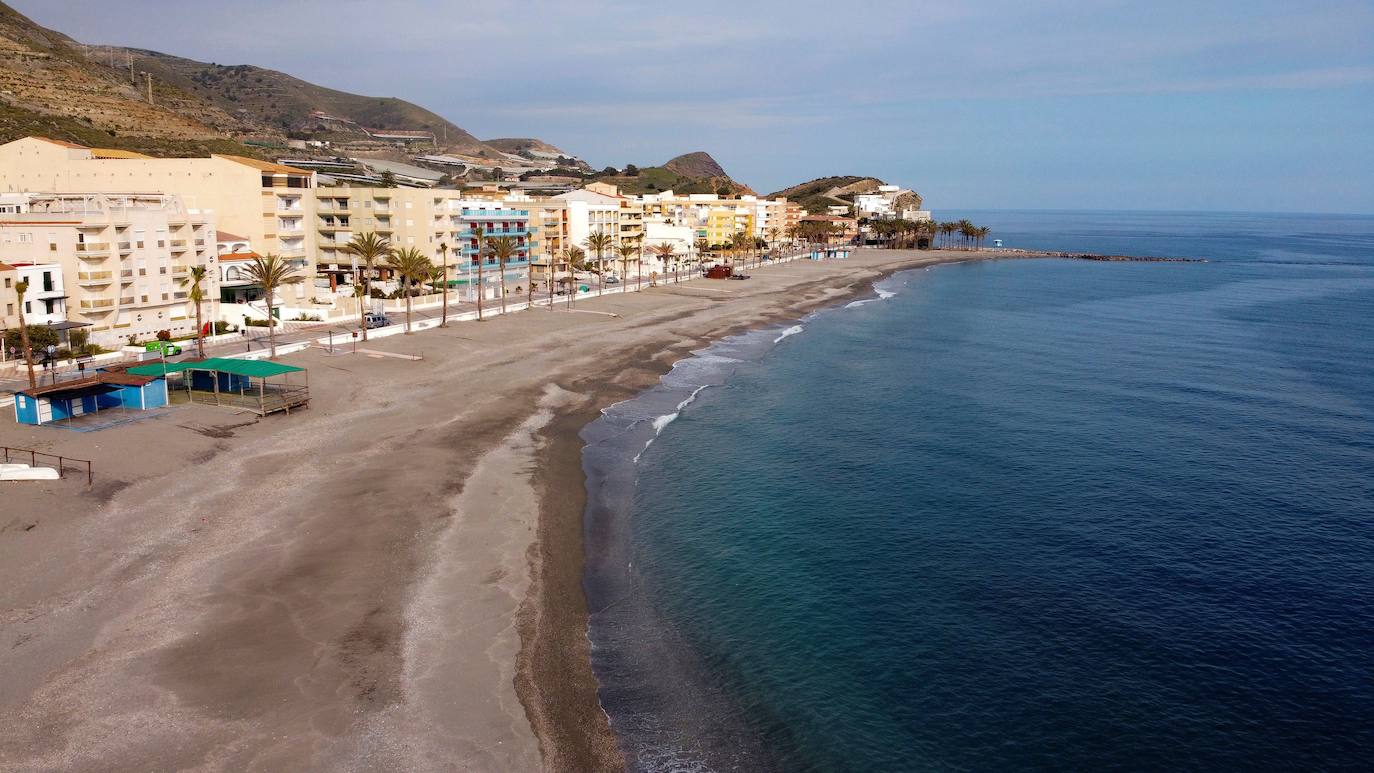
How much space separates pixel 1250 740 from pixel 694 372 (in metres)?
46.6

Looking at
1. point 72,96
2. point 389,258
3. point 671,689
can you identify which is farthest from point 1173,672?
point 72,96

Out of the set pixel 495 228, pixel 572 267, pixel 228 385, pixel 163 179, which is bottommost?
pixel 228 385

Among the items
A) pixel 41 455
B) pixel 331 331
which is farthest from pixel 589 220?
pixel 41 455

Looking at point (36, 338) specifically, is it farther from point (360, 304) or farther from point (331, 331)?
point (360, 304)

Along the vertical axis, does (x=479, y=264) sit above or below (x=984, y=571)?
above

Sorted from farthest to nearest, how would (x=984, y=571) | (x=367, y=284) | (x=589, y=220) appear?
(x=589, y=220)
(x=367, y=284)
(x=984, y=571)

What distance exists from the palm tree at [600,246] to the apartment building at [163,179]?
3776cm

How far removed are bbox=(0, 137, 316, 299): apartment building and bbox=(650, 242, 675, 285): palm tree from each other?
66720 millimetres

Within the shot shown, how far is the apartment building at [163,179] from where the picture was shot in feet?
260

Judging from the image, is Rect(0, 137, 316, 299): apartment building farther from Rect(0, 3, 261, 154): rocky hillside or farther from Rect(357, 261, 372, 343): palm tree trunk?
Rect(0, 3, 261, 154): rocky hillside

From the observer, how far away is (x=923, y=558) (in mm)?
32500

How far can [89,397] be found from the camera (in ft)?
139

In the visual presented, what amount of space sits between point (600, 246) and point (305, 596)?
96.5 m

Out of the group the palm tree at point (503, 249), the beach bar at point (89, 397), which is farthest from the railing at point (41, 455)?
the palm tree at point (503, 249)
